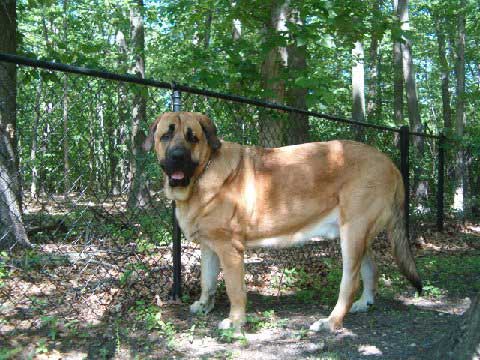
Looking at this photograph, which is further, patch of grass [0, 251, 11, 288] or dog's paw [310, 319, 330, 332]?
patch of grass [0, 251, 11, 288]

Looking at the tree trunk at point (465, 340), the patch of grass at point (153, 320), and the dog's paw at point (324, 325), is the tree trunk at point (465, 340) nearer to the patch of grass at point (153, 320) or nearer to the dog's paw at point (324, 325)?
the dog's paw at point (324, 325)

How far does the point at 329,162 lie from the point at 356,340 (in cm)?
149

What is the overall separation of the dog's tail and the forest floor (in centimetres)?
36

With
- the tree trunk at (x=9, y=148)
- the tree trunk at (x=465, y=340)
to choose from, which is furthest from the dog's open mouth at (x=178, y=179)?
the tree trunk at (x=9, y=148)

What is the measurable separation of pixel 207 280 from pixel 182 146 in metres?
1.43

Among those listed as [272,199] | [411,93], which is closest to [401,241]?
[272,199]

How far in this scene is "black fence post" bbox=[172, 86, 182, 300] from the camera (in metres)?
4.42

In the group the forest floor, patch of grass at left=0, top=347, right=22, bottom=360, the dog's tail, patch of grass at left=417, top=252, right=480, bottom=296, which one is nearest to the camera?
patch of grass at left=0, top=347, right=22, bottom=360

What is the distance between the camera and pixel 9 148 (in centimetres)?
583

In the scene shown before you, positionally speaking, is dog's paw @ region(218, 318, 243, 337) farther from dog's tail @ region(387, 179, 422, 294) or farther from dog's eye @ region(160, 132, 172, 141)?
dog's tail @ region(387, 179, 422, 294)

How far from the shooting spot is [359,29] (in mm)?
6902

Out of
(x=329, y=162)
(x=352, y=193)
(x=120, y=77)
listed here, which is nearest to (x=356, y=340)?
(x=352, y=193)

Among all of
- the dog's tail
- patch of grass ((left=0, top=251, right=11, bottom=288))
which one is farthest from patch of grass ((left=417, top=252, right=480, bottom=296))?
patch of grass ((left=0, top=251, right=11, bottom=288))

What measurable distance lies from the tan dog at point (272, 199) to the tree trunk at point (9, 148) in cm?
238
